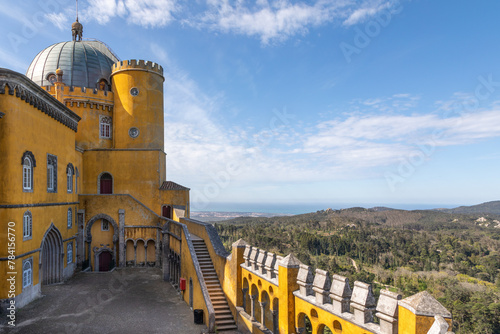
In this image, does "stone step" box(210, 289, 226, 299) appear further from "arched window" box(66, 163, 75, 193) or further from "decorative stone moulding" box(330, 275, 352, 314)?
"arched window" box(66, 163, 75, 193)

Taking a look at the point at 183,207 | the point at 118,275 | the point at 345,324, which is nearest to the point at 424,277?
the point at 183,207

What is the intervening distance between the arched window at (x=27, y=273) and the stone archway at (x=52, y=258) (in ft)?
11.0

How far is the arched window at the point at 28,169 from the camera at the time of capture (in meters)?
14.6

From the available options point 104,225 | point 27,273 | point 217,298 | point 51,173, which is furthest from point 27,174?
point 217,298

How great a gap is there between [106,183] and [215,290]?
1535 centimetres

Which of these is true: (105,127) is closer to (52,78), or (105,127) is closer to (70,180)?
(52,78)

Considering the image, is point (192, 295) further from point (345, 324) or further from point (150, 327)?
point (345, 324)

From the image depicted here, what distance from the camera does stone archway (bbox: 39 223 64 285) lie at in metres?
18.0

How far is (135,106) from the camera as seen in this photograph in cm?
2628

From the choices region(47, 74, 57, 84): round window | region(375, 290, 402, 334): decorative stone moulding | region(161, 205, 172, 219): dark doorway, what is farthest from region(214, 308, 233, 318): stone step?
region(47, 74, 57, 84): round window

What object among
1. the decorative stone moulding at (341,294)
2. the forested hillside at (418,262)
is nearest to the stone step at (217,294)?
the decorative stone moulding at (341,294)

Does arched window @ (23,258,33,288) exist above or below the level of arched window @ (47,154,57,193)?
below

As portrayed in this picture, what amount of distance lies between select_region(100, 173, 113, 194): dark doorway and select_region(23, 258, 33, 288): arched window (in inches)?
412

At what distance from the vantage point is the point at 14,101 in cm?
1386
